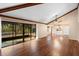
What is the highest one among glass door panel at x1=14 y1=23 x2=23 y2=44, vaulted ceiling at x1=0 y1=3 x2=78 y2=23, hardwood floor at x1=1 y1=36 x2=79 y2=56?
vaulted ceiling at x1=0 y1=3 x2=78 y2=23

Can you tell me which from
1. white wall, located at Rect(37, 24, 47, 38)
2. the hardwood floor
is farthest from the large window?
white wall, located at Rect(37, 24, 47, 38)

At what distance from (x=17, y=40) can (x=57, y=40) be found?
3.90 ft

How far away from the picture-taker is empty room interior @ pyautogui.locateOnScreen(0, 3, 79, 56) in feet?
11.1

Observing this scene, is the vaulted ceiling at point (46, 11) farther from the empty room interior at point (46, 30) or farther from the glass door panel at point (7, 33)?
the glass door panel at point (7, 33)

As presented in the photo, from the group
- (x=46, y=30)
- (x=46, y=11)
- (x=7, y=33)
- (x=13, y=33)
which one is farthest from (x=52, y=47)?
(x=7, y=33)

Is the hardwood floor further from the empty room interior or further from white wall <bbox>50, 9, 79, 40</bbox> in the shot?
white wall <bbox>50, 9, 79, 40</bbox>

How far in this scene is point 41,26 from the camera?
4.01 meters

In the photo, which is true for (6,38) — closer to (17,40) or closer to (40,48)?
(17,40)

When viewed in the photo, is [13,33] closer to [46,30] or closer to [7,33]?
[7,33]

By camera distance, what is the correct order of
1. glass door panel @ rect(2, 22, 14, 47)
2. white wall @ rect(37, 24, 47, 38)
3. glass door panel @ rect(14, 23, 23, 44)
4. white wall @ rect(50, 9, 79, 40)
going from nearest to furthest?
1. glass door panel @ rect(2, 22, 14, 47)
2. white wall @ rect(50, 9, 79, 40)
3. glass door panel @ rect(14, 23, 23, 44)
4. white wall @ rect(37, 24, 47, 38)

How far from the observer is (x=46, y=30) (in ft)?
12.1

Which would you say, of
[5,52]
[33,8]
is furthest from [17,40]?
[33,8]

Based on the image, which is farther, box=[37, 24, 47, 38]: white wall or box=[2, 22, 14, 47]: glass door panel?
box=[37, 24, 47, 38]: white wall

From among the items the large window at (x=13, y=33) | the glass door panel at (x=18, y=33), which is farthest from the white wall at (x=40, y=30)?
the glass door panel at (x=18, y=33)
